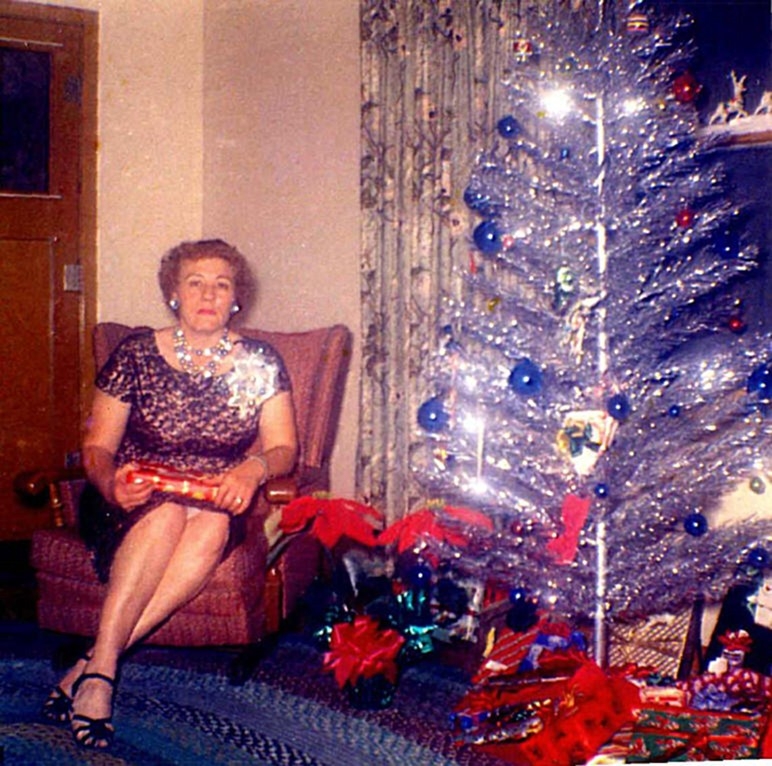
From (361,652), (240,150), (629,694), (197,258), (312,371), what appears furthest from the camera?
(240,150)

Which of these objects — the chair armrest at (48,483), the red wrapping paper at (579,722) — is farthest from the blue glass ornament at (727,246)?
the chair armrest at (48,483)

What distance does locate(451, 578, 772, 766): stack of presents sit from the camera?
1909 mm

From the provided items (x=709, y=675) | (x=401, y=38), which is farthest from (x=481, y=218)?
(x=709, y=675)

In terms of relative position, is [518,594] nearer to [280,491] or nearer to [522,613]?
[522,613]

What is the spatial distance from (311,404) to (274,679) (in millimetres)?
764

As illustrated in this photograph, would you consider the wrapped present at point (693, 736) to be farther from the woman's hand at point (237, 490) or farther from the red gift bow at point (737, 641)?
the woman's hand at point (237, 490)

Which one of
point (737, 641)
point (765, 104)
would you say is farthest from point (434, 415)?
point (765, 104)

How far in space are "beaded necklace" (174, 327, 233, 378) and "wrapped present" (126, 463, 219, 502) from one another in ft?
0.87

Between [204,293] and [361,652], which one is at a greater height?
[204,293]

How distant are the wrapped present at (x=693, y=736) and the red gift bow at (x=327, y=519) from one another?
2.73 feet

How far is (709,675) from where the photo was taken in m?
2.07

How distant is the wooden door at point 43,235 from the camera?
8.50ft

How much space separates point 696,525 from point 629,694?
0.40 m

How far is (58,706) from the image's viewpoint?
2.07 meters
